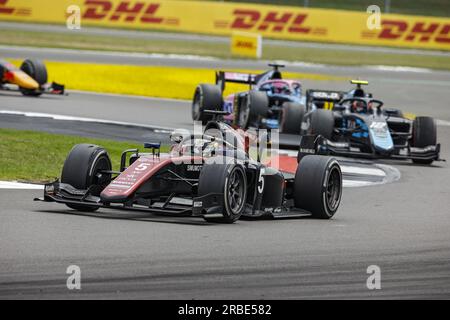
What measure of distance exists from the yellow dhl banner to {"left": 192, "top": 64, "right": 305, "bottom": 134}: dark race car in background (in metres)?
25.6

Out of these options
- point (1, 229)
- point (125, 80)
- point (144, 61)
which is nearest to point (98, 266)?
point (1, 229)

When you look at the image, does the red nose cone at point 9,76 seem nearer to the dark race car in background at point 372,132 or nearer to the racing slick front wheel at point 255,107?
the racing slick front wheel at point 255,107

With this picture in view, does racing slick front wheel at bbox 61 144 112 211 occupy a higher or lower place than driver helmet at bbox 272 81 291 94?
lower

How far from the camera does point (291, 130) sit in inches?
962

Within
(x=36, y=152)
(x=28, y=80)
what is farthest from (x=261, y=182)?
(x=28, y=80)

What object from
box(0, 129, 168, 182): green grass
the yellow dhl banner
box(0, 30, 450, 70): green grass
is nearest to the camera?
box(0, 129, 168, 182): green grass

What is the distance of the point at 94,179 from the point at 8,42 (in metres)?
35.0

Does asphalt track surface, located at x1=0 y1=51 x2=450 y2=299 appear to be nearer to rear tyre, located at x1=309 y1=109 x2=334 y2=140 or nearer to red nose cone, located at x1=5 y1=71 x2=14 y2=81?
rear tyre, located at x1=309 y1=109 x2=334 y2=140

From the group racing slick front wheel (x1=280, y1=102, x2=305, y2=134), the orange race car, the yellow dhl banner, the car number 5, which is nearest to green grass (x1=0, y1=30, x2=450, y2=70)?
the yellow dhl banner

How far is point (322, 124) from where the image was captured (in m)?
22.7

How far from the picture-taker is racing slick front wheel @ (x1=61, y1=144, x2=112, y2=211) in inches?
516

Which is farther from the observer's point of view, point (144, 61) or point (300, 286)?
point (144, 61)

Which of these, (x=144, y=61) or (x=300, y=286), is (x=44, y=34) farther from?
(x=300, y=286)

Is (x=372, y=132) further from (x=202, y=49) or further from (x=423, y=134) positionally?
(x=202, y=49)
